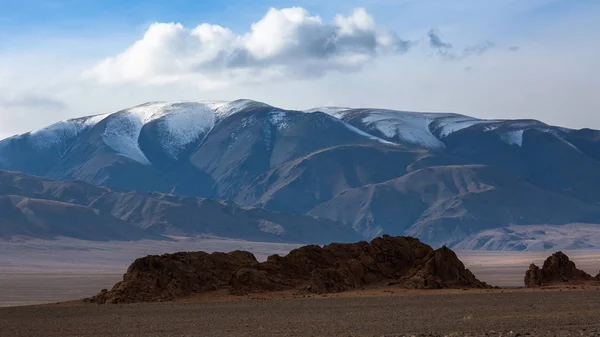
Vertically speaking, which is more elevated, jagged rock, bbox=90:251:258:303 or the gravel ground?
jagged rock, bbox=90:251:258:303

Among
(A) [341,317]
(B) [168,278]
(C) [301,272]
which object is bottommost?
(A) [341,317]

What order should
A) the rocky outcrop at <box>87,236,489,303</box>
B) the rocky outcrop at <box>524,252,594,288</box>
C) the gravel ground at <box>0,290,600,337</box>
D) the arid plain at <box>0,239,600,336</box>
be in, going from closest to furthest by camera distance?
1. the gravel ground at <box>0,290,600,337</box>
2. the arid plain at <box>0,239,600,336</box>
3. the rocky outcrop at <box>87,236,489,303</box>
4. the rocky outcrop at <box>524,252,594,288</box>

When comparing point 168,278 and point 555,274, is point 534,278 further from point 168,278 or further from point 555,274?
point 168,278

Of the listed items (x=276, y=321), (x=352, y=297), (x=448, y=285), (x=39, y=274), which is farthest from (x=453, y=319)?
(x=39, y=274)

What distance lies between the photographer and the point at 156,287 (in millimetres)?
48219

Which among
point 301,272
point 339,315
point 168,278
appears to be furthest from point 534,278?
point 168,278

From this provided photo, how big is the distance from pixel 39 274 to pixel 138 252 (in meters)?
58.6

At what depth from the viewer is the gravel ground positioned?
33.9 m

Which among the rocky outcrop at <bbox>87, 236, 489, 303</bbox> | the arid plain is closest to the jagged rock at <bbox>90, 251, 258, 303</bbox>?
the rocky outcrop at <bbox>87, 236, 489, 303</bbox>

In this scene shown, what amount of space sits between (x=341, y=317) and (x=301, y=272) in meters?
13.4

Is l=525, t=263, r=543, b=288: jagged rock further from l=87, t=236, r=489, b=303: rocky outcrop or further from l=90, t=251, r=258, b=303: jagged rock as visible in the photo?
l=90, t=251, r=258, b=303: jagged rock

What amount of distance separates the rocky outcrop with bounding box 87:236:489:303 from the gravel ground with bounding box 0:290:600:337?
95.1 inches

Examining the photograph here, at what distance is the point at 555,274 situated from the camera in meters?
53.8

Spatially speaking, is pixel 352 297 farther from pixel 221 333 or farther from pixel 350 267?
pixel 221 333
